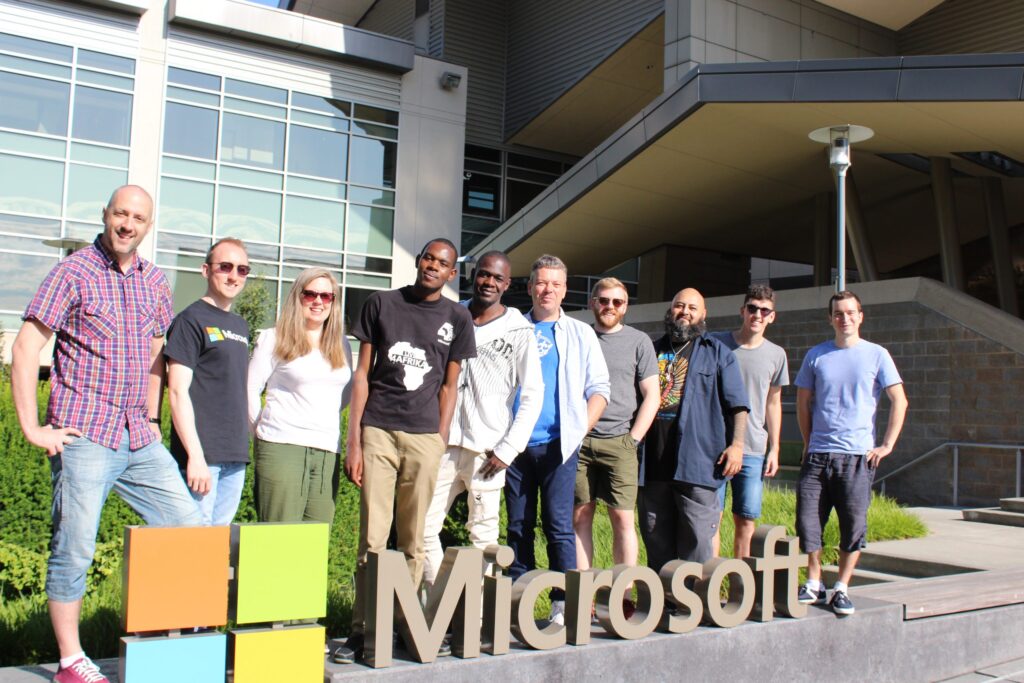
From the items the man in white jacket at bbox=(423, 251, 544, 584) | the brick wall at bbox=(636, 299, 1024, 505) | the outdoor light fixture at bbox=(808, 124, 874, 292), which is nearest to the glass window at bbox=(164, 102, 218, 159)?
the outdoor light fixture at bbox=(808, 124, 874, 292)

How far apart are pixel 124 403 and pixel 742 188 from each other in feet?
56.9

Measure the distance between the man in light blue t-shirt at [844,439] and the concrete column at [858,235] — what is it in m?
13.9

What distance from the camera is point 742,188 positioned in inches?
762

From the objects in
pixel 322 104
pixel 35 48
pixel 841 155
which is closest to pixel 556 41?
pixel 322 104

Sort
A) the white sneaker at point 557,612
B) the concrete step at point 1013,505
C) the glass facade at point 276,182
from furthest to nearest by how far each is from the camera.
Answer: the glass facade at point 276,182
the concrete step at point 1013,505
the white sneaker at point 557,612

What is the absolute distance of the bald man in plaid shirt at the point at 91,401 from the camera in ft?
11.4

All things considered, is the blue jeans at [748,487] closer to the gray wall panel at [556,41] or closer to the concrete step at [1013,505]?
the concrete step at [1013,505]

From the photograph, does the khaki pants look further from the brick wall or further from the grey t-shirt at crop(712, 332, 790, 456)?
the brick wall

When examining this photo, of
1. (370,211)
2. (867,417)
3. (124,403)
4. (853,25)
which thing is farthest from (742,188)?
(124,403)

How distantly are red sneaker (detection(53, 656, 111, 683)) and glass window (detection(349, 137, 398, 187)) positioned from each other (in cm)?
2115

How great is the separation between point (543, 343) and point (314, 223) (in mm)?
19143

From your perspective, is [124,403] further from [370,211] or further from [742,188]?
[370,211]

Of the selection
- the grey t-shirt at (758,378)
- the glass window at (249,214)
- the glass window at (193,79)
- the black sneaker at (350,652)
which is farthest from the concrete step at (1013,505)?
the glass window at (193,79)

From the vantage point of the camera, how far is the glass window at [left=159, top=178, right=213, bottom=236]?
21516mm
